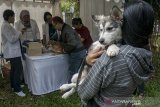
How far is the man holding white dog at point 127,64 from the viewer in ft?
5.84

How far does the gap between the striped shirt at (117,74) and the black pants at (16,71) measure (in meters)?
4.45

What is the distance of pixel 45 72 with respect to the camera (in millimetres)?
6273

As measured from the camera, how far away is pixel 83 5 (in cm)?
926

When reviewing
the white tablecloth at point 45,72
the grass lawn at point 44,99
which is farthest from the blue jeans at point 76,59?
the grass lawn at point 44,99

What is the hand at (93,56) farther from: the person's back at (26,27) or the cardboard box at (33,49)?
the person's back at (26,27)

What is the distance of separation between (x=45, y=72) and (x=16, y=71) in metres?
0.59

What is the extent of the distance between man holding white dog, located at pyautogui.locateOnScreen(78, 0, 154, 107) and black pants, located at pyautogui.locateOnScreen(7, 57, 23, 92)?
4.46 meters

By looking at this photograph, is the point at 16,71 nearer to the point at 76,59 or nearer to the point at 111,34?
the point at 76,59

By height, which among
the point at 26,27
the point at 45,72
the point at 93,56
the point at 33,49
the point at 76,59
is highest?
the point at 93,56

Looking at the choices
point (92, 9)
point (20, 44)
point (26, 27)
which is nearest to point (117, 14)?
point (20, 44)

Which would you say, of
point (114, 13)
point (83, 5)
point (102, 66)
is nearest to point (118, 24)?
point (114, 13)

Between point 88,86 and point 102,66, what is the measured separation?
0.17 metres

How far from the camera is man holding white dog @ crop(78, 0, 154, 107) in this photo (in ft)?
5.84

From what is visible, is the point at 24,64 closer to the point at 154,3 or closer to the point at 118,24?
the point at 154,3
